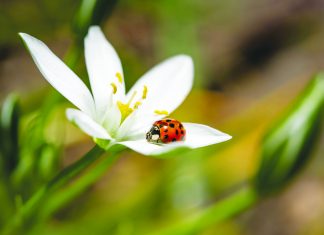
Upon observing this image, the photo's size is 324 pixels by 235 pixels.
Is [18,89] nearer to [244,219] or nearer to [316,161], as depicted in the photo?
[244,219]

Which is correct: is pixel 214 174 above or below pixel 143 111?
below

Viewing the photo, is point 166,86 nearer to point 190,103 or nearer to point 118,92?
point 118,92

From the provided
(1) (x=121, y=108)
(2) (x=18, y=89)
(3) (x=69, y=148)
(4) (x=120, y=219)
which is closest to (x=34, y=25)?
(2) (x=18, y=89)

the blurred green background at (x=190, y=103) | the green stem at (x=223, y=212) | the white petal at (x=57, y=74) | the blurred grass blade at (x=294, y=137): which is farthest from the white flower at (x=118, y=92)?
the green stem at (x=223, y=212)

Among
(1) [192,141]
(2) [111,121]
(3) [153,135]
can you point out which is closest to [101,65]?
(2) [111,121]

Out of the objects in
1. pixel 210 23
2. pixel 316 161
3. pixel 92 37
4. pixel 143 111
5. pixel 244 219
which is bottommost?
pixel 244 219

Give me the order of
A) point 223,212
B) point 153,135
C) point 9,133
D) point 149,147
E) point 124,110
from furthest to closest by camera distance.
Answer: point 223,212
point 9,133
point 124,110
point 153,135
point 149,147
